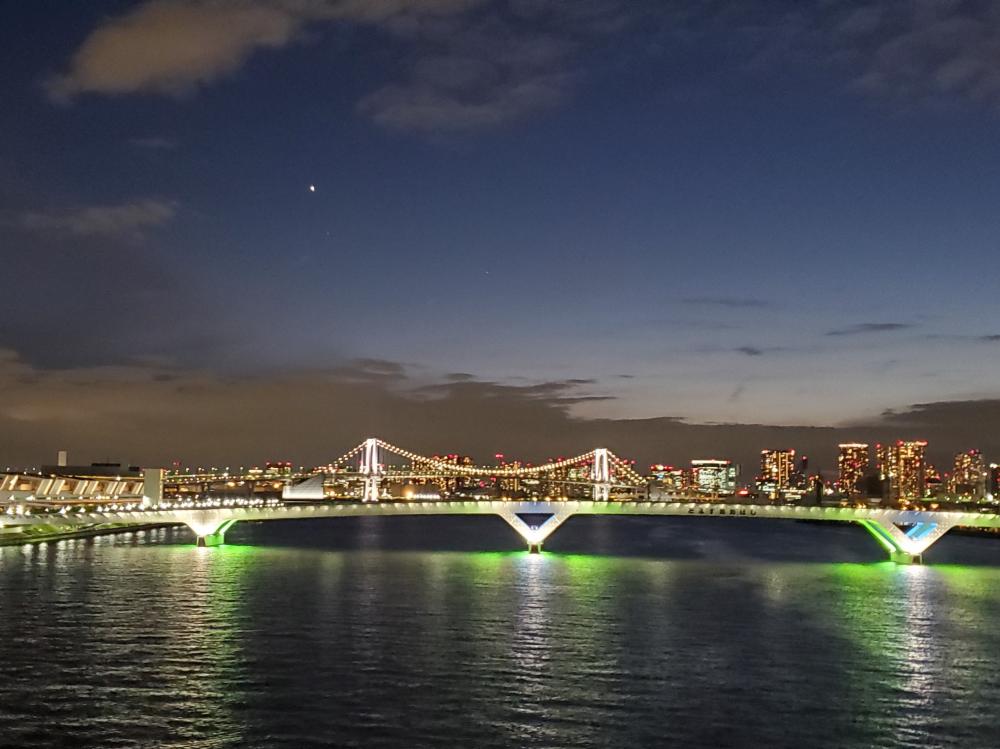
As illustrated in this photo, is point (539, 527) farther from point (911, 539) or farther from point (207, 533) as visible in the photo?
point (911, 539)

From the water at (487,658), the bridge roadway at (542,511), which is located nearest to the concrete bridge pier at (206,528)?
the bridge roadway at (542,511)

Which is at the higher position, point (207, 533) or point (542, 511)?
point (542, 511)

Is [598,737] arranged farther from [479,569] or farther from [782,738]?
[479,569]

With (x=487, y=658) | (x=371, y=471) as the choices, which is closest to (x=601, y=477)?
(x=371, y=471)

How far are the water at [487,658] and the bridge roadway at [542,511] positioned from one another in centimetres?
1426

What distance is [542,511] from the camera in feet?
331

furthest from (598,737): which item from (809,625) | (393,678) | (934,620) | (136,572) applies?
(136,572)

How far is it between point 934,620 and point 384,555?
56.7 meters

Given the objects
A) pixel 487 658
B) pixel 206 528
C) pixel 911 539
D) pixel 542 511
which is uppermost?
pixel 542 511

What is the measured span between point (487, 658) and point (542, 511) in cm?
6034

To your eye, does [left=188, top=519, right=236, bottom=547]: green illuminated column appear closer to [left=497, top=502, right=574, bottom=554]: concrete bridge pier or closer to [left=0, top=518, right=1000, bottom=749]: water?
[left=0, top=518, right=1000, bottom=749]: water

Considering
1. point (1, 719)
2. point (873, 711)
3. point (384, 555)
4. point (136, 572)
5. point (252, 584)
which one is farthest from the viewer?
point (384, 555)

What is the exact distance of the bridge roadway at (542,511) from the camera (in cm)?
9125

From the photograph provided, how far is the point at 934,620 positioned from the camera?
53.7 metres
